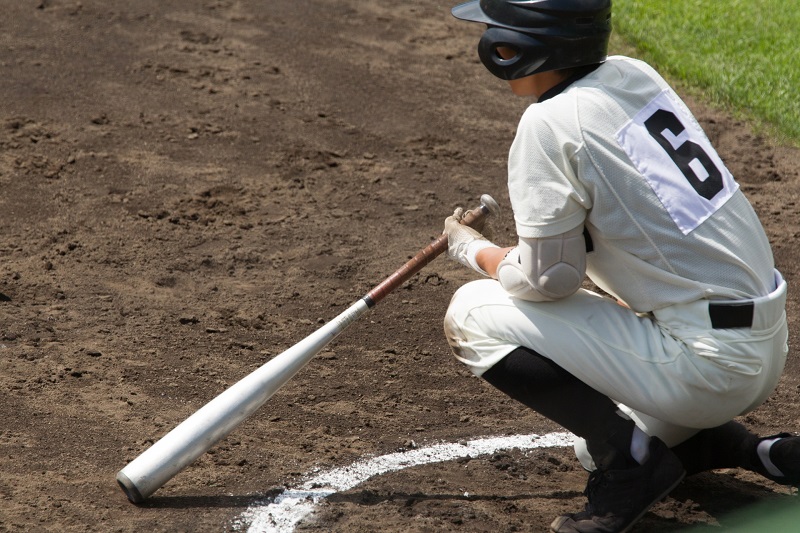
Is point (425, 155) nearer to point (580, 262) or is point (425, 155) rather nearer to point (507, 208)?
point (507, 208)

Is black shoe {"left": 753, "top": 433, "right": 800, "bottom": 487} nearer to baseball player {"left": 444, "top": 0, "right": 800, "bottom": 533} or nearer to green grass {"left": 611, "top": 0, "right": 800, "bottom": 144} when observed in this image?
baseball player {"left": 444, "top": 0, "right": 800, "bottom": 533}

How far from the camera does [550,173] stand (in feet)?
8.39

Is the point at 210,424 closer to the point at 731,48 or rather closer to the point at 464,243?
the point at 464,243

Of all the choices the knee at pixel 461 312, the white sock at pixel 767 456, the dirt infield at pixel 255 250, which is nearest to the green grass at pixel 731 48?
the dirt infield at pixel 255 250

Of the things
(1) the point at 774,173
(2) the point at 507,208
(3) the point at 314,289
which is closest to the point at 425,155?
(2) the point at 507,208

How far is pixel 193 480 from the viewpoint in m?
3.15

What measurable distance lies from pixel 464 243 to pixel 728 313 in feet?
2.68

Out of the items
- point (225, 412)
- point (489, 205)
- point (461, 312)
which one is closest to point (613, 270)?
point (461, 312)

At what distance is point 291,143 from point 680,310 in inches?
136

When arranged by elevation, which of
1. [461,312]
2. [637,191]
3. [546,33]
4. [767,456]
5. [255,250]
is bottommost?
[255,250]

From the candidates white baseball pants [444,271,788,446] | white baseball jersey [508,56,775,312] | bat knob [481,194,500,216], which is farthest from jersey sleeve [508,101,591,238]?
bat knob [481,194,500,216]

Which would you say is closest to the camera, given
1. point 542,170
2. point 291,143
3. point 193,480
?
point 542,170

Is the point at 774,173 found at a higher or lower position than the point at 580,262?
lower

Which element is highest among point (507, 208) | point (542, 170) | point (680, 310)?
point (542, 170)
